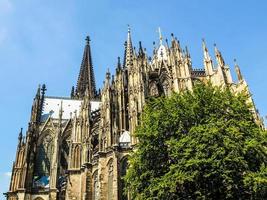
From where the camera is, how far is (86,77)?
60594 mm

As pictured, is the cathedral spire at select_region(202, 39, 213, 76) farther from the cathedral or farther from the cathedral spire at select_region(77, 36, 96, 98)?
the cathedral spire at select_region(77, 36, 96, 98)

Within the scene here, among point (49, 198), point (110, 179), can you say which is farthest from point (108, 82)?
point (49, 198)

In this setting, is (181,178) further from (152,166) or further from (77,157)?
(77,157)

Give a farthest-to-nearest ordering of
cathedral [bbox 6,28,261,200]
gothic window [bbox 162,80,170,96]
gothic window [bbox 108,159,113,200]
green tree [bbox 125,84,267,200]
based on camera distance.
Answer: gothic window [bbox 162,80,170,96], cathedral [bbox 6,28,261,200], gothic window [bbox 108,159,113,200], green tree [bbox 125,84,267,200]

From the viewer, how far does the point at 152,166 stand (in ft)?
57.5

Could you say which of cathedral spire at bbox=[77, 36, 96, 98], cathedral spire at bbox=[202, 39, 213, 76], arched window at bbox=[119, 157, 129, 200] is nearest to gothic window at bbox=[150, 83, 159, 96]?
cathedral spire at bbox=[202, 39, 213, 76]

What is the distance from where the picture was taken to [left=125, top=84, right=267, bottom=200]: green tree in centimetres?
1500

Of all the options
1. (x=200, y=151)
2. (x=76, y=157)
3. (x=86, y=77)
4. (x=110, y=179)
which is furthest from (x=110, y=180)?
(x=86, y=77)

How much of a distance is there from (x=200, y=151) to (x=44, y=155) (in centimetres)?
2807

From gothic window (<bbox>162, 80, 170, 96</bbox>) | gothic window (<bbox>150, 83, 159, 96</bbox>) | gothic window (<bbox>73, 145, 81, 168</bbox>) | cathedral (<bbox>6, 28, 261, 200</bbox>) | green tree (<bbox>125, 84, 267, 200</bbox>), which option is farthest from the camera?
gothic window (<bbox>162, 80, 170, 96</bbox>)

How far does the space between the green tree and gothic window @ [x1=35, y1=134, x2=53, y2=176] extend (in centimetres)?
2195

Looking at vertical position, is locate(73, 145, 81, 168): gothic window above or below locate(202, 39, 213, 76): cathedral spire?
below

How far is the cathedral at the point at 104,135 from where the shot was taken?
2617cm

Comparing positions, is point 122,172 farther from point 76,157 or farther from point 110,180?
point 76,157
